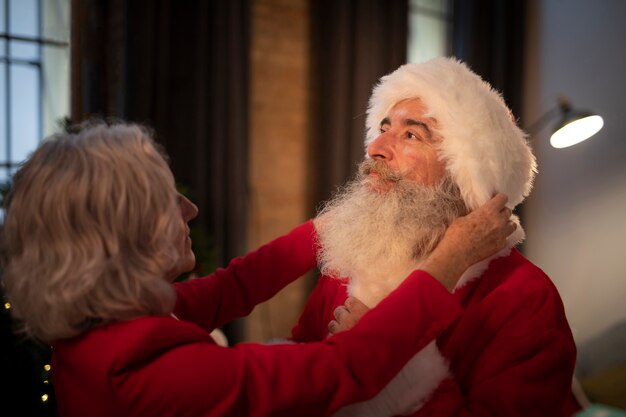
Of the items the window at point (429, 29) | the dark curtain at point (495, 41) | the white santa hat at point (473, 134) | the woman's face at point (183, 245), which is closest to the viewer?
the woman's face at point (183, 245)

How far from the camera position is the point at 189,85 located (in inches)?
117

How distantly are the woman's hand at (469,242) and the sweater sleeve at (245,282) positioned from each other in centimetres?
49

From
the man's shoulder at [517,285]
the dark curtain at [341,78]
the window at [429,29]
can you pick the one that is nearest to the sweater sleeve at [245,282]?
the man's shoulder at [517,285]

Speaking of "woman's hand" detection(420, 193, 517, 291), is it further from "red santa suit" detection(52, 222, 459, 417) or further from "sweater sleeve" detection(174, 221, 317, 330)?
"sweater sleeve" detection(174, 221, 317, 330)

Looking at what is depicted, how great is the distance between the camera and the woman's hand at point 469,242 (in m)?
1.14

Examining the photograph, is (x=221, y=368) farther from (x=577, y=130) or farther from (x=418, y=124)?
(x=577, y=130)

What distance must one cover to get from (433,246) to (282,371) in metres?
0.61

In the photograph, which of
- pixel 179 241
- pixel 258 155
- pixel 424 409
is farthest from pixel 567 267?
pixel 179 241

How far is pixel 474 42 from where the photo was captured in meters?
4.17

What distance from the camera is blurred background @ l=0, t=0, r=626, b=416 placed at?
279 cm

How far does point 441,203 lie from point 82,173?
34.8 inches

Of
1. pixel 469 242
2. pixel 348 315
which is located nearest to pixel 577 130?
pixel 469 242

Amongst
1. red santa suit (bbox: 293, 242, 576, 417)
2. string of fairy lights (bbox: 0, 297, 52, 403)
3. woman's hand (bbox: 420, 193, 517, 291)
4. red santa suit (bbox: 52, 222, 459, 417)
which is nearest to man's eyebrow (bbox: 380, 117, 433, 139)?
woman's hand (bbox: 420, 193, 517, 291)

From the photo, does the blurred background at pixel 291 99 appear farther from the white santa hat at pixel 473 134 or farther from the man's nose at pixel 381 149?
the white santa hat at pixel 473 134
